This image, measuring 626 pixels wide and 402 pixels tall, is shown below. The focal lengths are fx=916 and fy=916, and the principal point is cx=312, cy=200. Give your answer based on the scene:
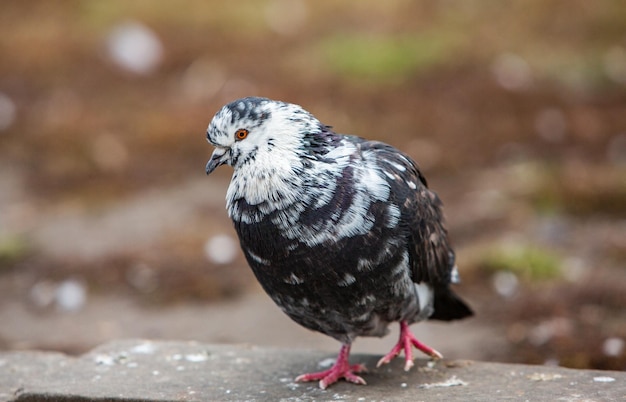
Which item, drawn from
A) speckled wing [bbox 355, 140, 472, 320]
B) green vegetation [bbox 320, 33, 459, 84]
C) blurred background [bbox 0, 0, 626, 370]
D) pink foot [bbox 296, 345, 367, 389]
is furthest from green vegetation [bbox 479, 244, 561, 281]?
green vegetation [bbox 320, 33, 459, 84]

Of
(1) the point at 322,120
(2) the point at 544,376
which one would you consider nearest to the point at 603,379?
(2) the point at 544,376

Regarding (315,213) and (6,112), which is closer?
(315,213)

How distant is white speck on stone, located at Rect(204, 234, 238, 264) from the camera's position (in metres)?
7.41

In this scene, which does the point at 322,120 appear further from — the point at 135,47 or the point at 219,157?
the point at 219,157

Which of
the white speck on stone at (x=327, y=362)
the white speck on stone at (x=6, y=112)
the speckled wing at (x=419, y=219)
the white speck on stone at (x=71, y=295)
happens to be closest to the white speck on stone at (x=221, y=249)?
the white speck on stone at (x=71, y=295)

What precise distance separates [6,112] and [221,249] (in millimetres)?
3883

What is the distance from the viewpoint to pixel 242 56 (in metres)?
10.6

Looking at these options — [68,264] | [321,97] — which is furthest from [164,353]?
[321,97]

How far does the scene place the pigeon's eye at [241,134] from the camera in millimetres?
3822

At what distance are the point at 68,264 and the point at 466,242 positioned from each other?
318 centimetres

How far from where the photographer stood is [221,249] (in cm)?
A: 752

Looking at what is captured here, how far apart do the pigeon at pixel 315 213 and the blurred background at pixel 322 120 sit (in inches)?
67.5

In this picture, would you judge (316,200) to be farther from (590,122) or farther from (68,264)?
(590,122)

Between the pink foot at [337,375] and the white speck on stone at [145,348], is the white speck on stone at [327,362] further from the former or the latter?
the white speck on stone at [145,348]
